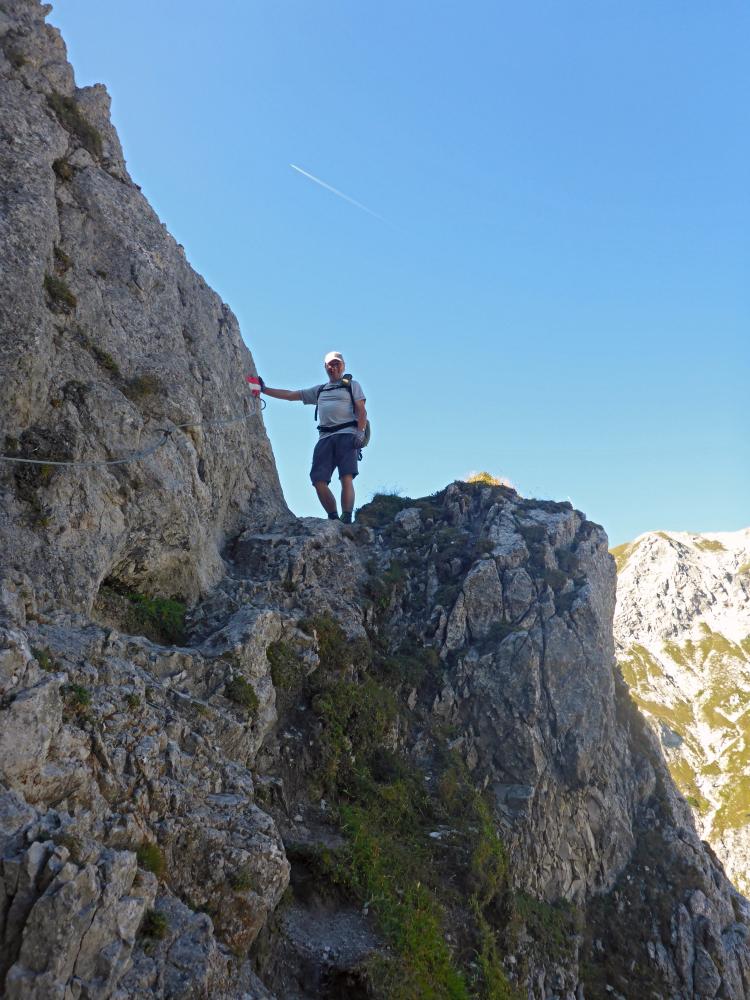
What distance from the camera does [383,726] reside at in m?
17.3

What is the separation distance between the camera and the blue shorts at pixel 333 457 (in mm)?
22172

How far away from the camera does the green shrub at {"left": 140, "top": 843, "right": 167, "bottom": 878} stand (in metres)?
9.16

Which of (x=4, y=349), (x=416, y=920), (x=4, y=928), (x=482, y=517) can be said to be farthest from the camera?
(x=482, y=517)

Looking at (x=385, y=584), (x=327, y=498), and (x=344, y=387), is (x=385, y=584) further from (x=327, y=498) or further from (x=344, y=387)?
(x=344, y=387)

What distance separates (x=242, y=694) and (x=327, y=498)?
10.4 metres

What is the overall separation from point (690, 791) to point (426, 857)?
435ft

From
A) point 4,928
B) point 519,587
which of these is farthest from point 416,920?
point 519,587

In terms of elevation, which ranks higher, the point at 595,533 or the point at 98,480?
the point at 595,533

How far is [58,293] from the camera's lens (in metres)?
16.0

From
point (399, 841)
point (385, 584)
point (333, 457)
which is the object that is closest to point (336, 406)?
point (333, 457)

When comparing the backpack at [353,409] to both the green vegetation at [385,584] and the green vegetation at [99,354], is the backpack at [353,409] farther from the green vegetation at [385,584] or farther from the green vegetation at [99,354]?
the green vegetation at [99,354]

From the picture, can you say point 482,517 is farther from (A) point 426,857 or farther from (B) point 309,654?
(A) point 426,857

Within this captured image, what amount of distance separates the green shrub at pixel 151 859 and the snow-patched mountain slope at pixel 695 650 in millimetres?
126935

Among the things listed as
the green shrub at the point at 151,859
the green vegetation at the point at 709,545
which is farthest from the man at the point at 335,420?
the green vegetation at the point at 709,545
